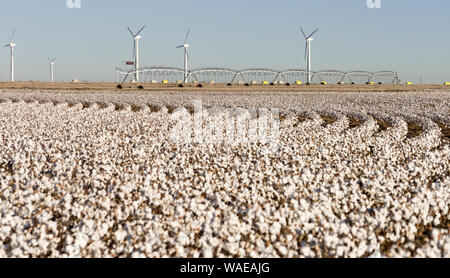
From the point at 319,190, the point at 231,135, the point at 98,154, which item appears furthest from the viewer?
the point at 231,135

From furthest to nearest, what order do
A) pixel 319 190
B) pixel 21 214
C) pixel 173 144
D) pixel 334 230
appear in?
1. pixel 173 144
2. pixel 319 190
3. pixel 21 214
4. pixel 334 230

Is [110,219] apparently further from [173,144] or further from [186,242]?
[173,144]

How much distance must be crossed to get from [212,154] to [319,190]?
20.2 feet

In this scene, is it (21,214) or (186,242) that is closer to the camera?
(186,242)

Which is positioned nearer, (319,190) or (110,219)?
(110,219)

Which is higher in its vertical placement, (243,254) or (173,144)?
(173,144)

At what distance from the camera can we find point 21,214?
8859 millimetres

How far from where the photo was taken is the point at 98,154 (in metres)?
15.6

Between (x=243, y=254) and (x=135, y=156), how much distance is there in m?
9.15
